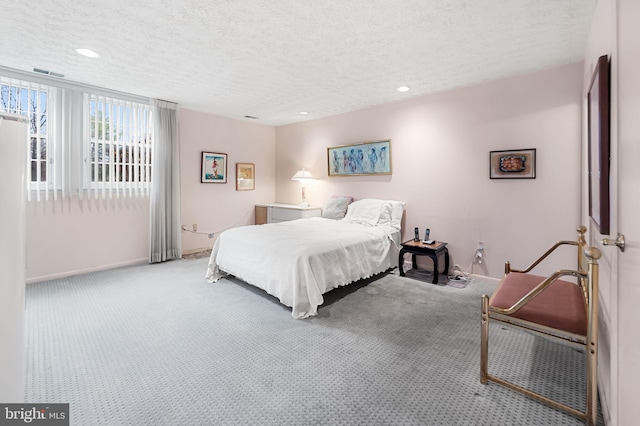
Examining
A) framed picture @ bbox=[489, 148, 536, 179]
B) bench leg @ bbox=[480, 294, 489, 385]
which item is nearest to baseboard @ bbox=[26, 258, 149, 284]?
bench leg @ bbox=[480, 294, 489, 385]

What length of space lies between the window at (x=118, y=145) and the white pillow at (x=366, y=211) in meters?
3.16

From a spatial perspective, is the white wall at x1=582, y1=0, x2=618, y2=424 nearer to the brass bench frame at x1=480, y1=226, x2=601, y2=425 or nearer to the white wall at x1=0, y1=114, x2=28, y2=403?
the brass bench frame at x1=480, y1=226, x2=601, y2=425

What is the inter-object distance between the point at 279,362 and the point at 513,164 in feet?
10.7

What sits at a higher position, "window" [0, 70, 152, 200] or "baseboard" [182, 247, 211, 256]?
"window" [0, 70, 152, 200]

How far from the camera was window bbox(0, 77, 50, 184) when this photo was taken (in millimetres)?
3395

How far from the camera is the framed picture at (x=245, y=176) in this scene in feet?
19.1

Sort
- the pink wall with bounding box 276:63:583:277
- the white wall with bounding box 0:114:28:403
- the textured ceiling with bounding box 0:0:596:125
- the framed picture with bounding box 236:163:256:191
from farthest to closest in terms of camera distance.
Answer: the framed picture with bounding box 236:163:256:191 < the pink wall with bounding box 276:63:583:277 < the textured ceiling with bounding box 0:0:596:125 < the white wall with bounding box 0:114:28:403

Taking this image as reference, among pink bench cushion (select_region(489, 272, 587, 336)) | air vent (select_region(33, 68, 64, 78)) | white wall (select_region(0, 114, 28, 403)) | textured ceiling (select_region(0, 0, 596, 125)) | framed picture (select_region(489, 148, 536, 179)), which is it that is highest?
air vent (select_region(33, 68, 64, 78))

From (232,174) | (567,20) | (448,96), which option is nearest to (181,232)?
(232,174)

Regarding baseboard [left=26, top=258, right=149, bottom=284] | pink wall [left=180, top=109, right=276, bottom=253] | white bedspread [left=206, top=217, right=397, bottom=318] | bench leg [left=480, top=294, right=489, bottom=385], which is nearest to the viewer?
bench leg [left=480, top=294, right=489, bottom=385]

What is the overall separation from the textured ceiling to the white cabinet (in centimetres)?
209

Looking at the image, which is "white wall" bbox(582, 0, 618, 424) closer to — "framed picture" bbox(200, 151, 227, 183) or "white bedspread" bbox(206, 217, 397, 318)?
"white bedspread" bbox(206, 217, 397, 318)

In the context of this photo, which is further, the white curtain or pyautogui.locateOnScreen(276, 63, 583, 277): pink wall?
the white curtain

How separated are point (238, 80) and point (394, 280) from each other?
313 centimetres
